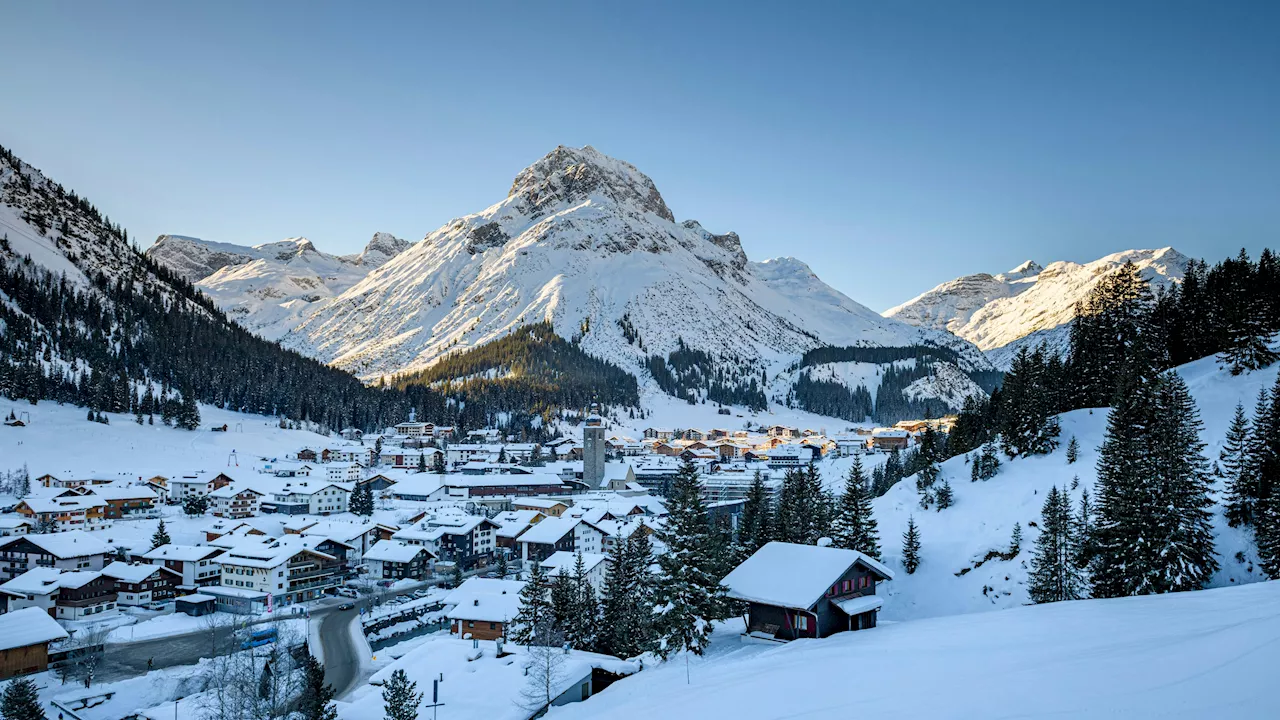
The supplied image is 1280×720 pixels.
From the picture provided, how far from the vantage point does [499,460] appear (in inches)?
5246

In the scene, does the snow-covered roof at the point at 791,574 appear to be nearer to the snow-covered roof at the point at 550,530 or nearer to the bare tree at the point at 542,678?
the bare tree at the point at 542,678

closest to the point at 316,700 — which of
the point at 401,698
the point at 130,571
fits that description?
the point at 401,698

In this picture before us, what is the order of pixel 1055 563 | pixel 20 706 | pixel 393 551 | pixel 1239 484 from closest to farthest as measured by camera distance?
1. pixel 20 706
2. pixel 1239 484
3. pixel 1055 563
4. pixel 393 551

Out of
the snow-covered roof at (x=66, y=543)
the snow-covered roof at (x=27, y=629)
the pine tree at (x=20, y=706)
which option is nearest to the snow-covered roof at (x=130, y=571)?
the snow-covered roof at (x=66, y=543)

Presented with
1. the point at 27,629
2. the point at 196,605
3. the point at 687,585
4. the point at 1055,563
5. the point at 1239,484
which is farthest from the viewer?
the point at 196,605

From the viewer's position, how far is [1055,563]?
3828 centimetres

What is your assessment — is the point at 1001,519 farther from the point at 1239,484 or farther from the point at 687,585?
the point at 687,585

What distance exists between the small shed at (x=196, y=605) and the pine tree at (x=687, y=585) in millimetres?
44611

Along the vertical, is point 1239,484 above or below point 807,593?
above

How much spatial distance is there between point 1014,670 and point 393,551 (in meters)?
64.6

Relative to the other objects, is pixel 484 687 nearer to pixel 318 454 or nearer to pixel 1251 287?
pixel 1251 287

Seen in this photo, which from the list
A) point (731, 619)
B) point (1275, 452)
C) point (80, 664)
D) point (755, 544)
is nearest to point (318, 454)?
point (80, 664)

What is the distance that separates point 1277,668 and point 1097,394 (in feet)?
193

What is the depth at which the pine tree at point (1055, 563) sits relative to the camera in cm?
3753
